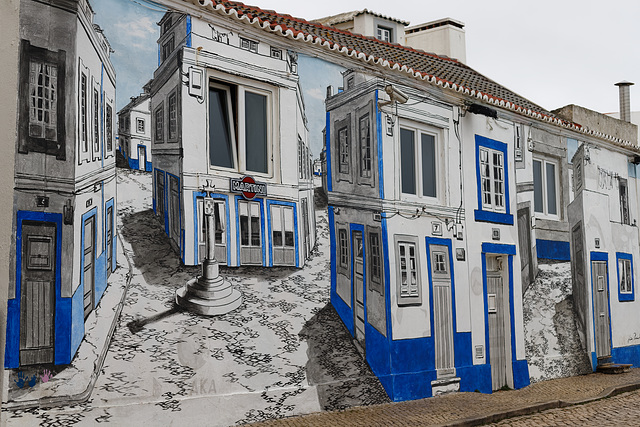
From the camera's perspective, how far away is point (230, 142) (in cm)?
812

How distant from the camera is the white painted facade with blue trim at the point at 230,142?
7406 mm

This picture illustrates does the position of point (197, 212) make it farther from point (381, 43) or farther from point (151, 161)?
point (381, 43)

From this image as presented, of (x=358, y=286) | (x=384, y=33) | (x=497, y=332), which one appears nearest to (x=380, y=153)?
(x=358, y=286)

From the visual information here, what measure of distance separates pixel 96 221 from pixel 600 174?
11716mm

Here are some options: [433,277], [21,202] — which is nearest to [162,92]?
[21,202]

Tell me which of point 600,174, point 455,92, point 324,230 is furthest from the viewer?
point 600,174

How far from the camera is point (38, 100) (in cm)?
626

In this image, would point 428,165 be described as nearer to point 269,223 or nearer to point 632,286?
point 269,223

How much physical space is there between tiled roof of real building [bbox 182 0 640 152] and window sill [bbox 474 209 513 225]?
199 cm

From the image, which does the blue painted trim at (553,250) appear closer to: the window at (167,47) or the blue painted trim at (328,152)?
the blue painted trim at (328,152)

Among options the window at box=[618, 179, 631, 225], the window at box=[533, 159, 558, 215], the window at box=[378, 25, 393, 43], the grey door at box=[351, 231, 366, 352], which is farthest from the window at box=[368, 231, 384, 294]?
the window at box=[378, 25, 393, 43]

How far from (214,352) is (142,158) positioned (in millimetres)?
2312

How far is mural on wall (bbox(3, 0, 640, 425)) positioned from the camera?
626 cm

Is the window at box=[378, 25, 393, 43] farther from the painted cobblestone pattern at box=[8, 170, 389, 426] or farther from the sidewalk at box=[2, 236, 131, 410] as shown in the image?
the sidewalk at box=[2, 236, 131, 410]
